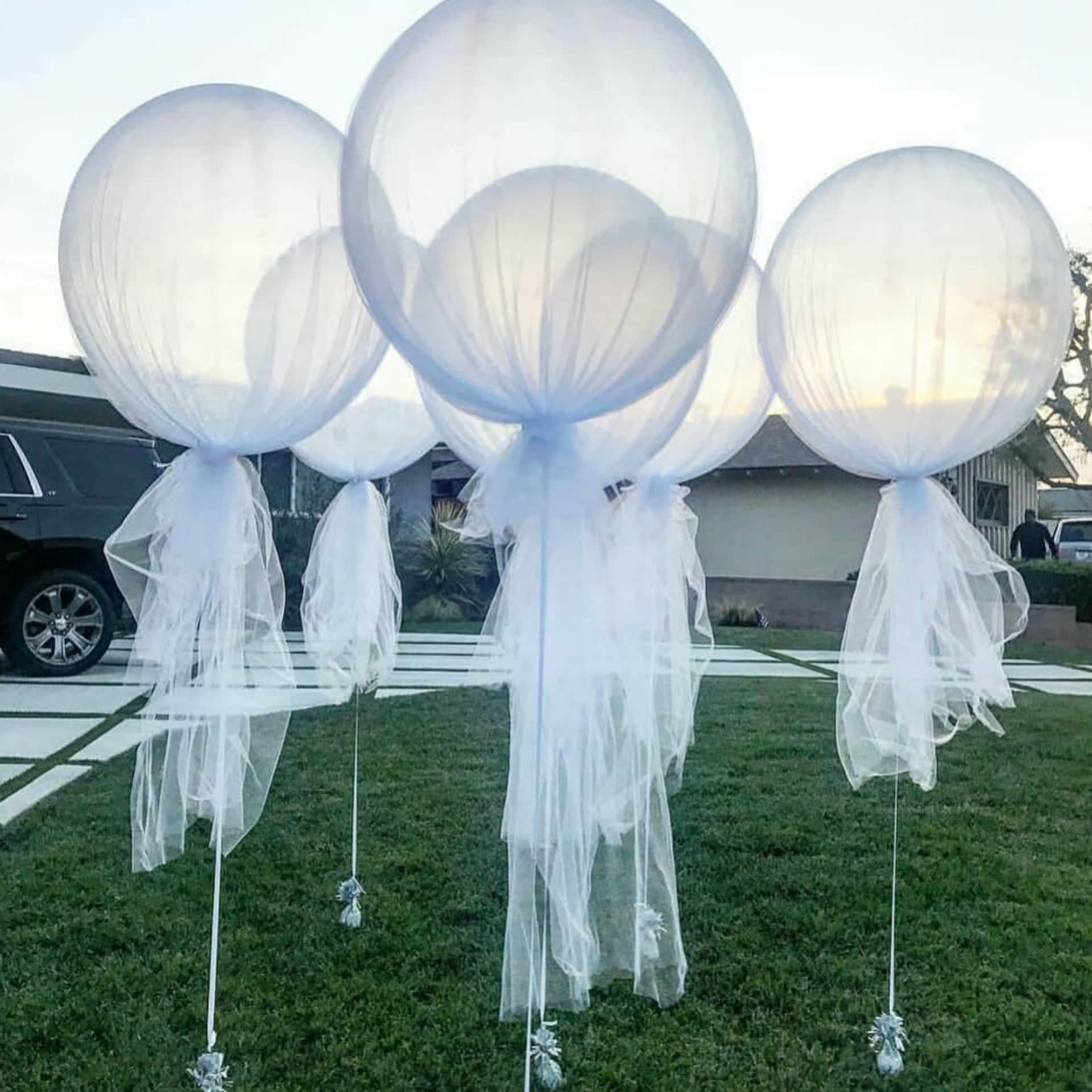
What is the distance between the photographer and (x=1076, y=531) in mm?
16797

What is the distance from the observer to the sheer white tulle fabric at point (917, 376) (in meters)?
2.30

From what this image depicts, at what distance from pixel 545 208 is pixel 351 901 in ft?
7.69

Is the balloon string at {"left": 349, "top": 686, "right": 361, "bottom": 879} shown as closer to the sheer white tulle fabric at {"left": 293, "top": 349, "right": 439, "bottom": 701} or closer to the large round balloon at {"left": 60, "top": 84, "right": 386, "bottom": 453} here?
the sheer white tulle fabric at {"left": 293, "top": 349, "right": 439, "bottom": 701}

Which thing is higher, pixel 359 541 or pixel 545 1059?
pixel 359 541

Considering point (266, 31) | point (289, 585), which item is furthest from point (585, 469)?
point (289, 585)

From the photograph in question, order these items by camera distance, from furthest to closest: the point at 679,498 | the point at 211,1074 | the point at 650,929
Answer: the point at 679,498
the point at 650,929
the point at 211,1074

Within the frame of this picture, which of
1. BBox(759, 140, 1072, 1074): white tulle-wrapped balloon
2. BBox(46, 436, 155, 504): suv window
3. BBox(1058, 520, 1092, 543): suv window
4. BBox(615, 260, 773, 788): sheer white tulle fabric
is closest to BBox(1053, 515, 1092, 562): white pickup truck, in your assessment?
BBox(1058, 520, 1092, 543): suv window

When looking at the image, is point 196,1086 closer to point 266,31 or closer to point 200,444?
point 200,444

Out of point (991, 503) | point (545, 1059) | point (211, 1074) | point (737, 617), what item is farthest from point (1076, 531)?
point (211, 1074)

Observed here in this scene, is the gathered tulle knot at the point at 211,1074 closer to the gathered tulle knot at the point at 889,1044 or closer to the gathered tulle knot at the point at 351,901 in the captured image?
the gathered tulle knot at the point at 351,901

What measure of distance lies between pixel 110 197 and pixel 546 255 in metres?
1.11

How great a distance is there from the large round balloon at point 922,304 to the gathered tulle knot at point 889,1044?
54.4 inches

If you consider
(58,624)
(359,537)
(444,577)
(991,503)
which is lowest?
(58,624)

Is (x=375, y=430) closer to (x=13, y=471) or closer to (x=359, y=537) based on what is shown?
(x=359, y=537)
